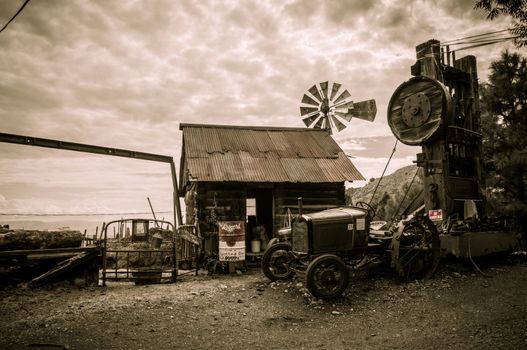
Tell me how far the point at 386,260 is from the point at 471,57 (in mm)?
6920

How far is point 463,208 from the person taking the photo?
9.95m

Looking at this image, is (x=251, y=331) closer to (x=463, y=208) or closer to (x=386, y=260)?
(x=386, y=260)

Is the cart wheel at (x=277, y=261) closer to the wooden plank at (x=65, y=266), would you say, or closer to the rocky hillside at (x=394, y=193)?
the wooden plank at (x=65, y=266)

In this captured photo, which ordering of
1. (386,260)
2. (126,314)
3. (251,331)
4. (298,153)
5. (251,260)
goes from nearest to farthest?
(251,331) < (126,314) < (386,260) < (251,260) < (298,153)

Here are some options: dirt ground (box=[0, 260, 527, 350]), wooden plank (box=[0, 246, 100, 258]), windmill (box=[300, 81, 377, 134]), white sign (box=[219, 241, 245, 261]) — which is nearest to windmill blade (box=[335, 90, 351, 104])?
windmill (box=[300, 81, 377, 134])

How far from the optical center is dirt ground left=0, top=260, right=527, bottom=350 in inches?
203

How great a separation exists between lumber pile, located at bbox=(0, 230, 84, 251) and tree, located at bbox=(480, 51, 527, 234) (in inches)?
526

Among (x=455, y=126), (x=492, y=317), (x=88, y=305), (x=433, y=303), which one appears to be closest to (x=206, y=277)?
(x=88, y=305)

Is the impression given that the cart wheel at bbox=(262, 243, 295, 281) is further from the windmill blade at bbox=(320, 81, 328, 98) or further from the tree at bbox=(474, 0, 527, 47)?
the windmill blade at bbox=(320, 81, 328, 98)

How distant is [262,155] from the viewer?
1462cm

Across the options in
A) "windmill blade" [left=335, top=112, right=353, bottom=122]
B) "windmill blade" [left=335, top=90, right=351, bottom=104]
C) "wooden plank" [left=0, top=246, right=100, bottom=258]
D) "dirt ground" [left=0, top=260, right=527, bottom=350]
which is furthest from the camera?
"windmill blade" [left=335, top=90, right=351, bottom=104]

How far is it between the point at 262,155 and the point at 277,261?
6177 millimetres

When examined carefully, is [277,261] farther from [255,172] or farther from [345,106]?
[345,106]

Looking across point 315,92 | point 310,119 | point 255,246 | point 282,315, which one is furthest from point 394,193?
point 282,315
